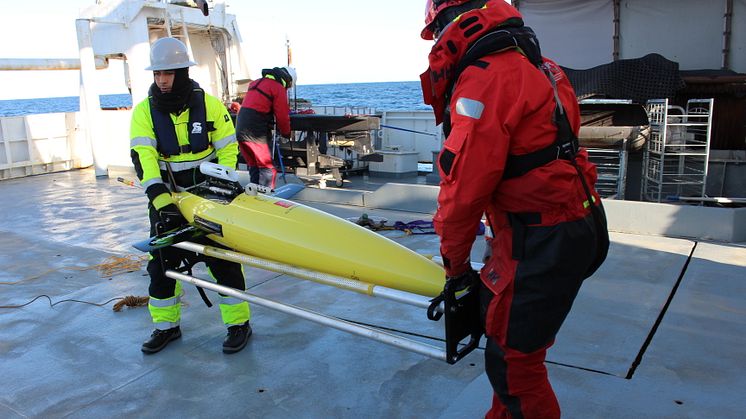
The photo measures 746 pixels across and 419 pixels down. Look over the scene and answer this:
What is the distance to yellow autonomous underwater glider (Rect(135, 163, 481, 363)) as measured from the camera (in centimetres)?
285

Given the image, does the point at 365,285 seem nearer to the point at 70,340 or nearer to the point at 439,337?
the point at 439,337

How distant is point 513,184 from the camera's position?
198 centimetres

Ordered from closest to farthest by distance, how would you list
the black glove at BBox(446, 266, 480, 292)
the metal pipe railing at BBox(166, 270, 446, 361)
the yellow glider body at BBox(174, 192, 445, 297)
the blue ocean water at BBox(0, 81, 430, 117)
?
the black glove at BBox(446, 266, 480, 292) → the metal pipe railing at BBox(166, 270, 446, 361) → the yellow glider body at BBox(174, 192, 445, 297) → the blue ocean water at BBox(0, 81, 430, 117)

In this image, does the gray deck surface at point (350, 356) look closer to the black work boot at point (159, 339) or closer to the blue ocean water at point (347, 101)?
the black work boot at point (159, 339)

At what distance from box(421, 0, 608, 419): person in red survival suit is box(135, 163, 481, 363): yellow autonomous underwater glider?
0.33m

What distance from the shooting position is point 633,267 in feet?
16.3

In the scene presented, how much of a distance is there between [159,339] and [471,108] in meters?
2.80

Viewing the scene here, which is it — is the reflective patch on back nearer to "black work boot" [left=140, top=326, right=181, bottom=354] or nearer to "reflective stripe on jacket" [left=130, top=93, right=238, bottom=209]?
"reflective stripe on jacket" [left=130, top=93, right=238, bottom=209]

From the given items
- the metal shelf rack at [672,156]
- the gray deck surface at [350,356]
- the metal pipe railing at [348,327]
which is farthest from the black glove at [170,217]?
the metal shelf rack at [672,156]

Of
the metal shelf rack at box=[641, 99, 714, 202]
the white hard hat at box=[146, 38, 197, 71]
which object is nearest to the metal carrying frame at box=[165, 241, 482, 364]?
the white hard hat at box=[146, 38, 197, 71]

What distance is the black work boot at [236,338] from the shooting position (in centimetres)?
362

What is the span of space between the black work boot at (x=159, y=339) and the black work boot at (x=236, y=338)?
367mm

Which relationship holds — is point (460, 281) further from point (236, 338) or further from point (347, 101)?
point (347, 101)

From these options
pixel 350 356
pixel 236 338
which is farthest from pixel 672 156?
pixel 236 338
